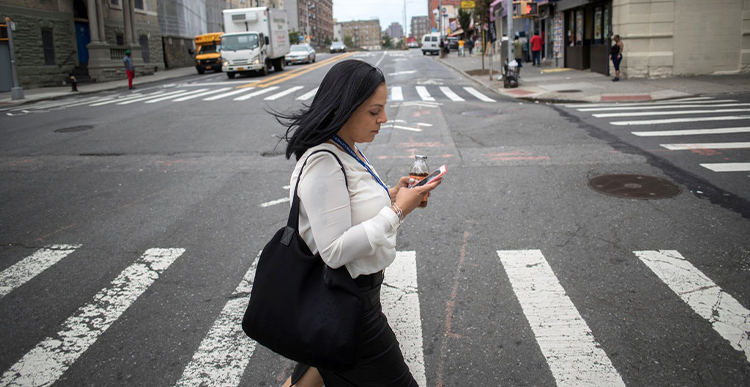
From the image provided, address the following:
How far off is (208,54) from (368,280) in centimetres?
3961

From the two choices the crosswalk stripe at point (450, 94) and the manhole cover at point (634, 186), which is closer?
the manhole cover at point (634, 186)

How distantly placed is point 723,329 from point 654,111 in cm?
1074

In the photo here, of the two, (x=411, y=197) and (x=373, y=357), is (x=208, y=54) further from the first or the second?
(x=373, y=357)

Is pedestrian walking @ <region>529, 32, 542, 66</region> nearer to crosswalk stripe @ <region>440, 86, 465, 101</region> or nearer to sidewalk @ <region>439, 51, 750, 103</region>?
sidewalk @ <region>439, 51, 750, 103</region>

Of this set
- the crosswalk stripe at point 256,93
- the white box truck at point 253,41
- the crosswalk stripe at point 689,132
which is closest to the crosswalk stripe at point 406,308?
the crosswalk stripe at point 689,132

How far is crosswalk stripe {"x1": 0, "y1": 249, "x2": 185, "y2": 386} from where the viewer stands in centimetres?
346

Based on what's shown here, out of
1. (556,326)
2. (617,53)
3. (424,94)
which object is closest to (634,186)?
(556,326)

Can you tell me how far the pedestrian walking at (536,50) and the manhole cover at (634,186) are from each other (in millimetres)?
24958

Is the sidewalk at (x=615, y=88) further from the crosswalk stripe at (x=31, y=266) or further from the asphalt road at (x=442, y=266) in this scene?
the crosswalk stripe at (x=31, y=266)

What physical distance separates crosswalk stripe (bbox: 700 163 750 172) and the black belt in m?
7.19

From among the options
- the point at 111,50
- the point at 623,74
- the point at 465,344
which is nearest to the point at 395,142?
the point at 465,344

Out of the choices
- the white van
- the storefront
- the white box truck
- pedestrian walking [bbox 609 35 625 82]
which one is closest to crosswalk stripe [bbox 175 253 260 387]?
pedestrian walking [bbox 609 35 625 82]

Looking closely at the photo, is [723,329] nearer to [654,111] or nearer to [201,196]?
[201,196]

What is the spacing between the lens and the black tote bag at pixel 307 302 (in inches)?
78.4
